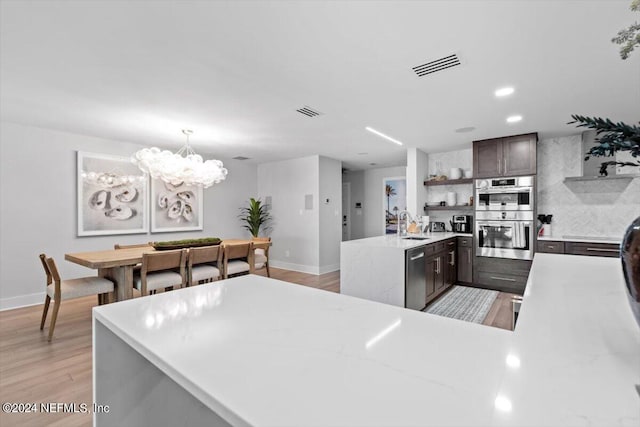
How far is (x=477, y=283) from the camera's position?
4.74 meters

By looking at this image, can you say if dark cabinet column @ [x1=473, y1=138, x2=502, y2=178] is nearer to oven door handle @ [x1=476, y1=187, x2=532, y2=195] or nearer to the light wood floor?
oven door handle @ [x1=476, y1=187, x2=532, y2=195]

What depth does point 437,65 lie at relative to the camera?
236 centimetres

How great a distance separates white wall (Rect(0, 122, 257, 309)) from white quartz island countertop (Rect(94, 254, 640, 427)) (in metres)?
4.22

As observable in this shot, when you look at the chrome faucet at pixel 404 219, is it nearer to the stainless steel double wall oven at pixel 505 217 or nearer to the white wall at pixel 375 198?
the stainless steel double wall oven at pixel 505 217

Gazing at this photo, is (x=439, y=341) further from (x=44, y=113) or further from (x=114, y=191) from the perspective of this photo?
(x=114, y=191)

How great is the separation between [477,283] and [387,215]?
3.18m

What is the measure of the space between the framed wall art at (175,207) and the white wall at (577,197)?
601 cm

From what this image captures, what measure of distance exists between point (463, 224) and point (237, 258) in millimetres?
3841

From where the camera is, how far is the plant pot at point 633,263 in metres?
0.55

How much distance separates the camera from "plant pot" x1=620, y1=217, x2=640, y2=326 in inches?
21.7

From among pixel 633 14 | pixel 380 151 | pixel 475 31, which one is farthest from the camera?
pixel 380 151

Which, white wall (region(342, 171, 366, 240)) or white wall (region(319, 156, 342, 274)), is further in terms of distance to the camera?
white wall (region(342, 171, 366, 240))

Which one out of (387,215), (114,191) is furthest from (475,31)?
(387,215)

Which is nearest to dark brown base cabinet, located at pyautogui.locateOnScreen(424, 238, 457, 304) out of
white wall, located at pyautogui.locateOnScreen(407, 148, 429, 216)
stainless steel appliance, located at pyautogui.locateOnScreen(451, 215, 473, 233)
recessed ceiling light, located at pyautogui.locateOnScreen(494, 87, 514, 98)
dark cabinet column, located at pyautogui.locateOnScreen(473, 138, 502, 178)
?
stainless steel appliance, located at pyautogui.locateOnScreen(451, 215, 473, 233)
